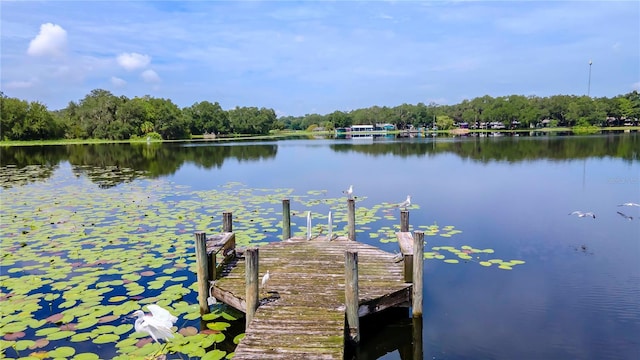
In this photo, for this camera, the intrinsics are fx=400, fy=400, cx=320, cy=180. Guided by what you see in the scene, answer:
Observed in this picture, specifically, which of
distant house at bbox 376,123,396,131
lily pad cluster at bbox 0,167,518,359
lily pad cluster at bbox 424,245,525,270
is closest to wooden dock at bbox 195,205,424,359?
lily pad cluster at bbox 0,167,518,359

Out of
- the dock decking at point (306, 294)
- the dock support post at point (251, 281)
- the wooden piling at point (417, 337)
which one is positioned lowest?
the wooden piling at point (417, 337)

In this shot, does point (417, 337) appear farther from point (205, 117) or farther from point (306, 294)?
point (205, 117)

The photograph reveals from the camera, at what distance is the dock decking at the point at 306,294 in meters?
4.20

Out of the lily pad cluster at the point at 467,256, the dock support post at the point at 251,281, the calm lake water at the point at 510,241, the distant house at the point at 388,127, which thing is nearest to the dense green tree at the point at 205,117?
the distant house at the point at 388,127

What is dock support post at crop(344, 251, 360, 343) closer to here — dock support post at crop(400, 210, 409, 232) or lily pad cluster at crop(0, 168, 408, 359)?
lily pad cluster at crop(0, 168, 408, 359)

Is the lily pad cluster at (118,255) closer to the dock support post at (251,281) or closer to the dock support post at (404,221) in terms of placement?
the dock support post at (251,281)

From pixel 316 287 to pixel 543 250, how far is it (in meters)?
6.19

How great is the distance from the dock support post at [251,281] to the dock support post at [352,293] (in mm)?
1102

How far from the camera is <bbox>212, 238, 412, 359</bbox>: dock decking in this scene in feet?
13.8

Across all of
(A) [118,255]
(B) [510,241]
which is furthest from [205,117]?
(B) [510,241]

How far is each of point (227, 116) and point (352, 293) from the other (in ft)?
337

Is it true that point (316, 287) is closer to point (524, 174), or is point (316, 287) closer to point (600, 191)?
point (600, 191)

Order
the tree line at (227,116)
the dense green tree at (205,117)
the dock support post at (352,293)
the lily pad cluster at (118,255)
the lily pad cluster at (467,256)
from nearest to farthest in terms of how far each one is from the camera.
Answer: the dock support post at (352,293) < the lily pad cluster at (118,255) < the lily pad cluster at (467,256) < the tree line at (227,116) < the dense green tree at (205,117)

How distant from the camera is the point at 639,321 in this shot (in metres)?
5.73
